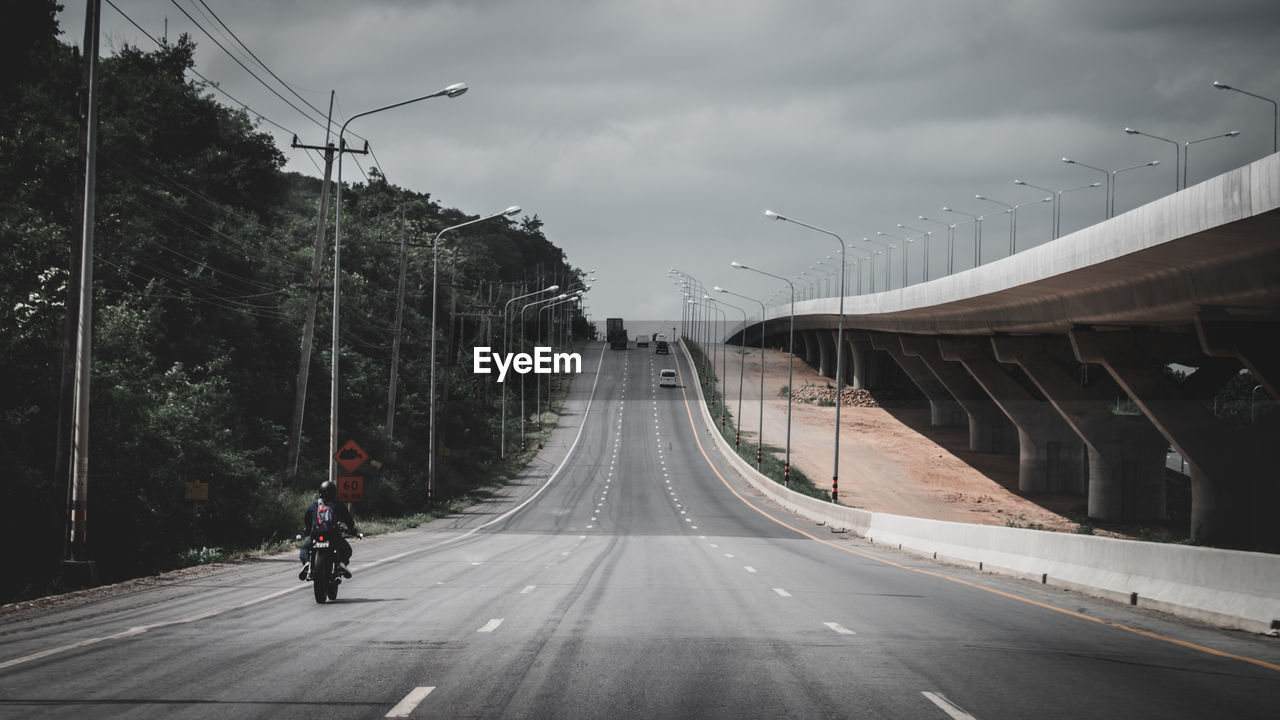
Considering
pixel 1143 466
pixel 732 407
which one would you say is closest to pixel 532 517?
pixel 1143 466

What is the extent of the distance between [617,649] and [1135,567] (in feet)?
33.6

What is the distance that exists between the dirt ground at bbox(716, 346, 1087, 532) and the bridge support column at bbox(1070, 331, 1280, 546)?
8023 mm

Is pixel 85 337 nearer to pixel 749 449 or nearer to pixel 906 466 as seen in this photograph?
pixel 906 466

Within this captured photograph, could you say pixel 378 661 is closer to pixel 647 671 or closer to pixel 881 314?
pixel 647 671

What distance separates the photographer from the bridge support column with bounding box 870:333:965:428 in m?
85.0

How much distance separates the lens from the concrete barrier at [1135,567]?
1308cm

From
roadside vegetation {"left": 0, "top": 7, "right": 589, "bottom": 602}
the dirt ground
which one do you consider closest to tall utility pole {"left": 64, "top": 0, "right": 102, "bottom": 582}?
roadside vegetation {"left": 0, "top": 7, "right": 589, "bottom": 602}

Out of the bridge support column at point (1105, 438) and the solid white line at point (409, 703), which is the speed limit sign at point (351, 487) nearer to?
the solid white line at point (409, 703)

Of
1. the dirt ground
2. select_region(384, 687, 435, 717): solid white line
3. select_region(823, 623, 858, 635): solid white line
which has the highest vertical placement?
select_region(384, 687, 435, 717): solid white line

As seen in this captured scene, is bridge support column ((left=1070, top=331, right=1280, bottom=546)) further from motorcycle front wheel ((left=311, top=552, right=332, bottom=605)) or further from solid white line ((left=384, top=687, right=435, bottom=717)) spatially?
solid white line ((left=384, top=687, right=435, bottom=717))

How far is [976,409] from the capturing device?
263 feet

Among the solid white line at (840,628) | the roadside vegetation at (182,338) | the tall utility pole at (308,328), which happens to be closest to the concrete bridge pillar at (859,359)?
the roadside vegetation at (182,338)

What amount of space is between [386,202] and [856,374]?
5587cm

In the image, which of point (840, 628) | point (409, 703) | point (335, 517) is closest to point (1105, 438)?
point (840, 628)
